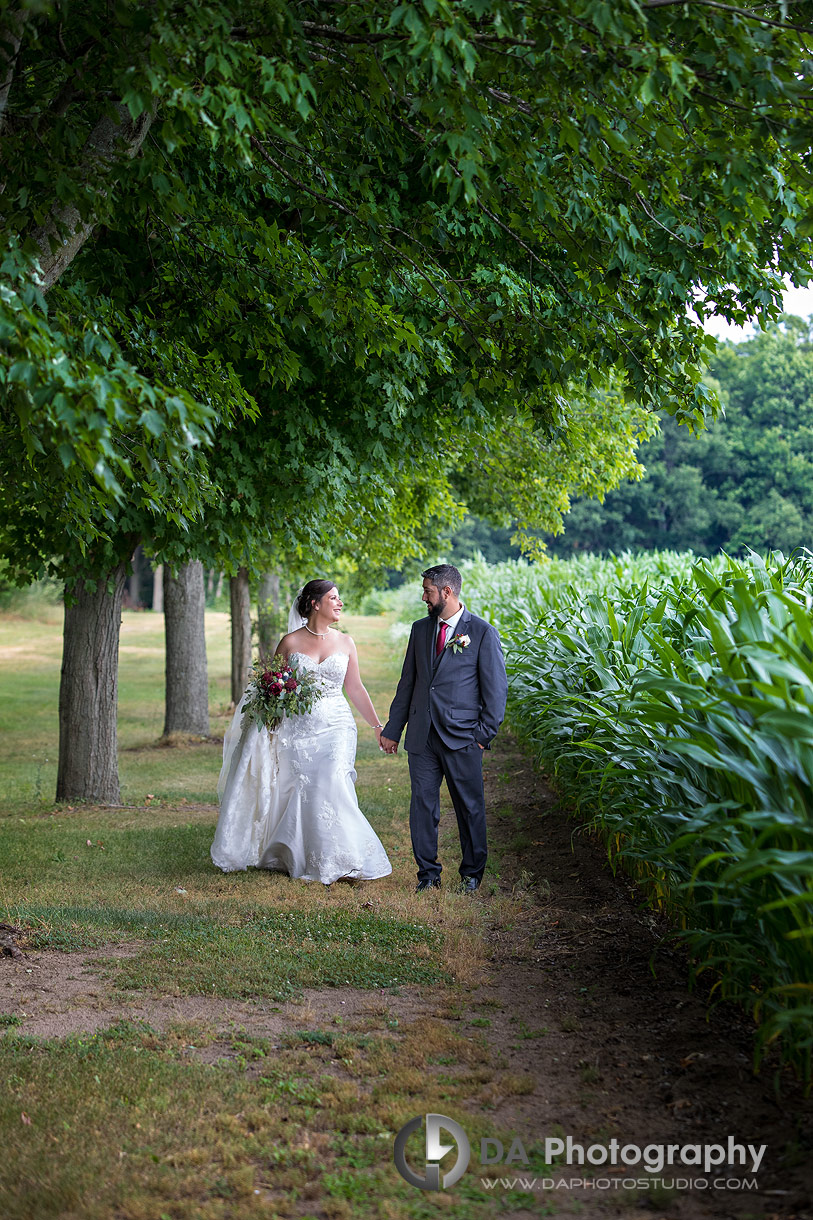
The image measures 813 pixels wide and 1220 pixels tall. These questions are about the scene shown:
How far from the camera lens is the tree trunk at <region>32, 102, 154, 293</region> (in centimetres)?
544

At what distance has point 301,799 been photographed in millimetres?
8016

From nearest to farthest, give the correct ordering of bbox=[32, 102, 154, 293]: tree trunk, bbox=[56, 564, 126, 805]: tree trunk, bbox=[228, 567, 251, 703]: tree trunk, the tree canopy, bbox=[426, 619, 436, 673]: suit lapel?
1. the tree canopy
2. bbox=[32, 102, 154, 293]: tree trunk
3. bbox=[426, 619, 436, 673]: suit lapel
4. bbox=[56, 564, 126, 805]: tree trunk
5. bbox=[228, 567, 251, 703]: tree trunk

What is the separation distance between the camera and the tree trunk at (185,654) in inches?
636

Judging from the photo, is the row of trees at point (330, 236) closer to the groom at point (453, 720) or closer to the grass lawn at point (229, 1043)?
the groom at point (453, 720)

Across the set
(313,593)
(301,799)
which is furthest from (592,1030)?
(313,593)

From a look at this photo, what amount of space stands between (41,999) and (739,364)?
7641 centimetres

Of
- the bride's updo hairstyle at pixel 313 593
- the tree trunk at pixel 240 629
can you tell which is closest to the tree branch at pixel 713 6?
the bride's updo hairstyle at pixel 313 593

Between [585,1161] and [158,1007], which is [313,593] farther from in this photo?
[585,1161]

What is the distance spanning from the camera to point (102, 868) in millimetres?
8078

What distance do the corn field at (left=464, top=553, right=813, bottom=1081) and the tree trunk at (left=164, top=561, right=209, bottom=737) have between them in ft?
32.5

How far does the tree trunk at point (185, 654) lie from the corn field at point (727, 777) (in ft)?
32.5

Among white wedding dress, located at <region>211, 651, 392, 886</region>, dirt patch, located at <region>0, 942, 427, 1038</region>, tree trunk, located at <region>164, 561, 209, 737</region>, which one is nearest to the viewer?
dirt patch, located at <region>0, 942, 427, 1038</region>

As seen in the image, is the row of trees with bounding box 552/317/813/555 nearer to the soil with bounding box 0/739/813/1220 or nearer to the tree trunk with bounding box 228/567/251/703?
the tree trunk with bounding box 228/567/251/703

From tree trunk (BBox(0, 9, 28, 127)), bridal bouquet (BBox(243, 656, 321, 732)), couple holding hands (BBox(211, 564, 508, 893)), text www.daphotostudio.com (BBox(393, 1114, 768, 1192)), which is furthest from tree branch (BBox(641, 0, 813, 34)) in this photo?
bridal bouquet (BBox(243, 656, 321, 732))
